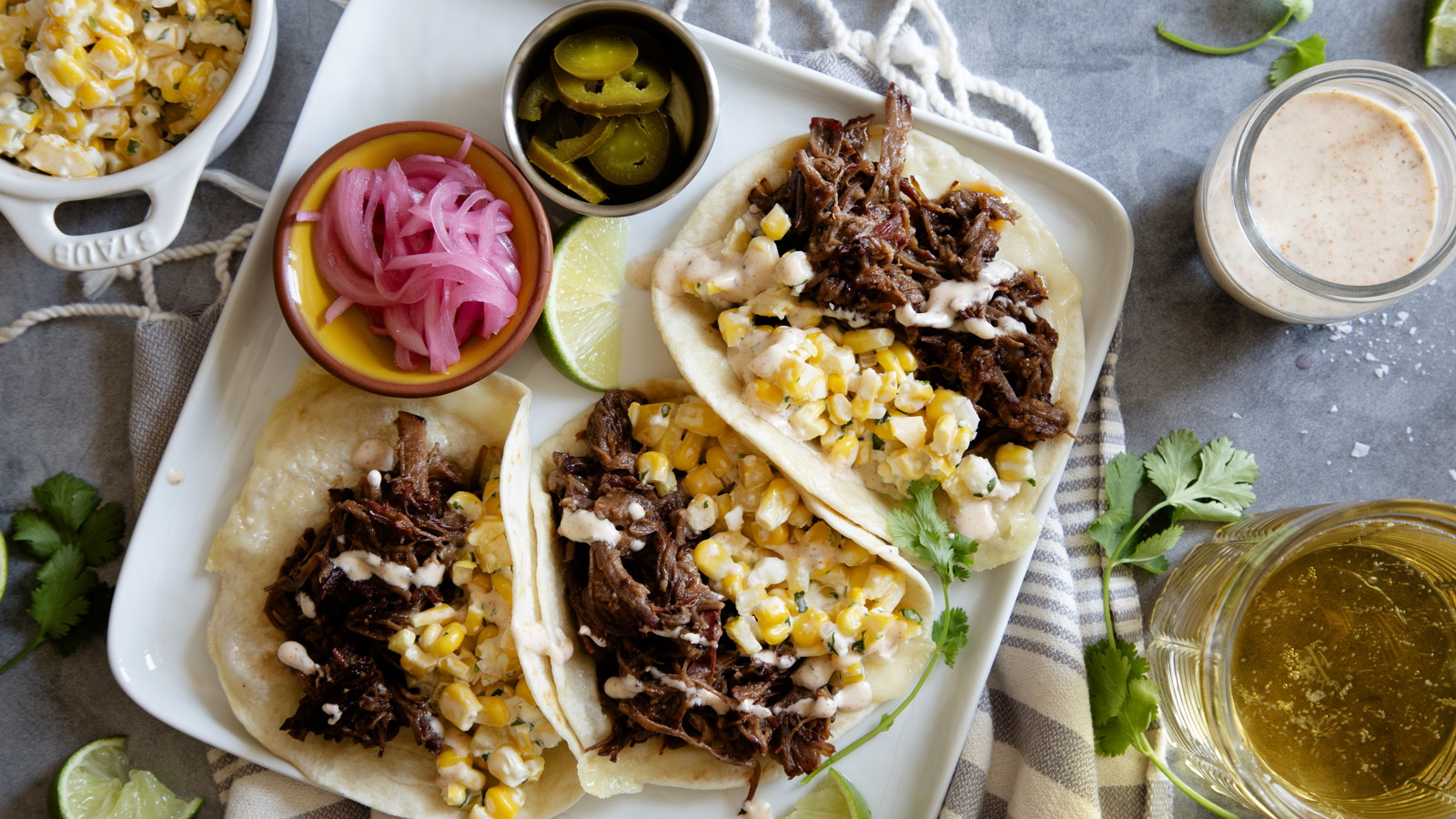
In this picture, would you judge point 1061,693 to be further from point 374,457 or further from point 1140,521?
point 374,457

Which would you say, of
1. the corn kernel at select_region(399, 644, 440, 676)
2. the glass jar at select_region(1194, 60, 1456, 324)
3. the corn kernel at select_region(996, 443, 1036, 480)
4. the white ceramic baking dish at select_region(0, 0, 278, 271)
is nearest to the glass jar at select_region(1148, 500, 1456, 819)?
the corn kernel at select_region(996, 443, 1036, 480)

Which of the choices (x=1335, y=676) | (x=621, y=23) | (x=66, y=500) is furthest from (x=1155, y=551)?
(x=66, y=500)

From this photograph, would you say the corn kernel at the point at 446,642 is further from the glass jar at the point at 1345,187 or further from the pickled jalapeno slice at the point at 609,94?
the glass jar at the point at 1345,187

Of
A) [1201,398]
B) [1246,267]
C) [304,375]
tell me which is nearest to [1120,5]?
[1246,267]

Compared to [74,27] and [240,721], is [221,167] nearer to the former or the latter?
[74,27]

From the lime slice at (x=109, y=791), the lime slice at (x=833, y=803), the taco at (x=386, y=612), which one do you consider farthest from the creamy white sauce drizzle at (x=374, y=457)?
the lime slice at (x=833, y=803)

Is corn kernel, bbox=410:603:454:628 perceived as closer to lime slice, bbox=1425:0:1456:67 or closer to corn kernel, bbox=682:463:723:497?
corn kernel, bbox=682:463:723:497

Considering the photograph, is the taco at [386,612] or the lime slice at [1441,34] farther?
the lime slice at [1441,34]
